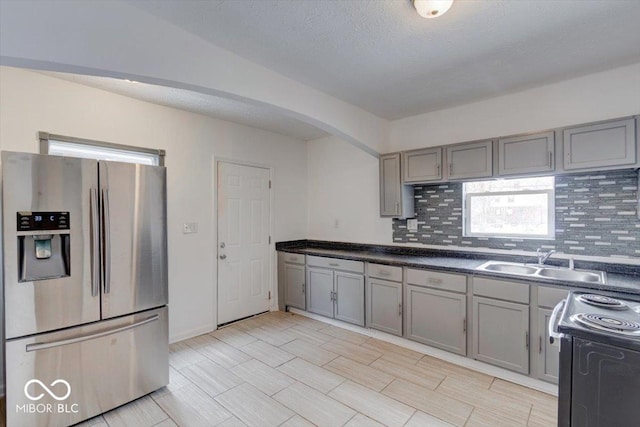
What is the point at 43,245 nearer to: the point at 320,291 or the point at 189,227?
the point at 189,227

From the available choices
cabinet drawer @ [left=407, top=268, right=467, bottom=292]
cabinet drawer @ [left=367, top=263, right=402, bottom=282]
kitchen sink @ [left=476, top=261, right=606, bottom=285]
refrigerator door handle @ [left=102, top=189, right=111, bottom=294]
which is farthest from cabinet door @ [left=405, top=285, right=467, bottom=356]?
refrigerator door handle @ [left=102, top=189, right=111, bottom=294]

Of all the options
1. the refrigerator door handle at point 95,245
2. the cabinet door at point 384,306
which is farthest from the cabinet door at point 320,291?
the refrigerator door handle at point 95,245

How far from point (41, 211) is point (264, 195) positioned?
2.49m

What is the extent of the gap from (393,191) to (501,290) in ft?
4.89

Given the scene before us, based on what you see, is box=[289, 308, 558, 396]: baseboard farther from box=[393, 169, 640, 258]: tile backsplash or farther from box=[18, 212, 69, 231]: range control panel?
box=[18, 212, 69, 231]: range control panel

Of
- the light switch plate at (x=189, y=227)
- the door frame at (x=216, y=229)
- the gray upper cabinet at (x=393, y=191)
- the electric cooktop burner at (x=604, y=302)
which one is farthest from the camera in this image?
the door frame at (x=216, y=229)

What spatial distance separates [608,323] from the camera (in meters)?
1.24

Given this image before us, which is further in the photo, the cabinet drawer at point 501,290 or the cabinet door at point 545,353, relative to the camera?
the cabinet drawer at point 501,290

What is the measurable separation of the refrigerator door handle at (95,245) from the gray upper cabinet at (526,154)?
3.29 m

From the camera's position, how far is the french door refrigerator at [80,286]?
1.79 m

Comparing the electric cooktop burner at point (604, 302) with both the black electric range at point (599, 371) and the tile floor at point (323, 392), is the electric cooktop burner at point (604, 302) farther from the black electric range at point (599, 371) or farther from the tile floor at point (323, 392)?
the tile floor at point (323, 392)

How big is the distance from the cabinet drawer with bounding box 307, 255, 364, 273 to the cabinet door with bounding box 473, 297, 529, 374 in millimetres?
1225

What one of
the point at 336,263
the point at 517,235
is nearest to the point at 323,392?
the point at 336,263

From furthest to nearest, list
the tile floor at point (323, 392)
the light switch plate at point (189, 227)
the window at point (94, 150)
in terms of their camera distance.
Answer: the light switch plate at point (189, 227) → the window at point (94, 150) → the tile floor at point (323, 392)
